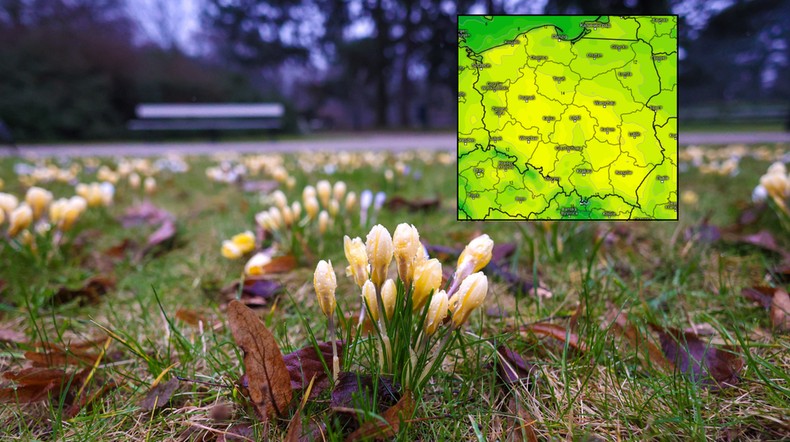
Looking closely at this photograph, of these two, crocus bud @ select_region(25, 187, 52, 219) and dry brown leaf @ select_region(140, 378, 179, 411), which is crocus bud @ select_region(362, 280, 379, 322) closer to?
dry brown leaf @ select_region(140, 378, 179, 411)

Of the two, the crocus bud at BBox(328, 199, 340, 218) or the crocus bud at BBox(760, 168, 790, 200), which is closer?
the crocus bud at BBox(760, 168, 790, 200)

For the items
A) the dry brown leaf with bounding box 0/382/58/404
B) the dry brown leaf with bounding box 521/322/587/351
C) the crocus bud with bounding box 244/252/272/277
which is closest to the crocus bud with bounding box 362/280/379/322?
the dry brown leaf with bounding box 521/322/587/351

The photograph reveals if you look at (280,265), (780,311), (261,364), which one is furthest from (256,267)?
(780,311)

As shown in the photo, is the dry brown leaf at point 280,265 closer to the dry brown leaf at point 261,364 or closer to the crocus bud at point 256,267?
the crocus bud at point 256,267

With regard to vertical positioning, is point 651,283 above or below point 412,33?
below

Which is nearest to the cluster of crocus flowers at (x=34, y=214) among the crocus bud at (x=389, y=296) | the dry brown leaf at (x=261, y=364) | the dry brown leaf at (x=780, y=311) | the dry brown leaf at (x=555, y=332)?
the dry brown leaf at (x=261, y=364)

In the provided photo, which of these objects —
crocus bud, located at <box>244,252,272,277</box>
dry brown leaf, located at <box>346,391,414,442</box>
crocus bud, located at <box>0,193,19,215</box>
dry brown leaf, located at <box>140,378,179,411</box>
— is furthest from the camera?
crocus bud, located at <box>0,193,19,215</box>

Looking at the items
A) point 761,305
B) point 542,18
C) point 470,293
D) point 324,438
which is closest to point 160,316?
point 324,438

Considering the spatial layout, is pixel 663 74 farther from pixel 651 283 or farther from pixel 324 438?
pixel 324 438
